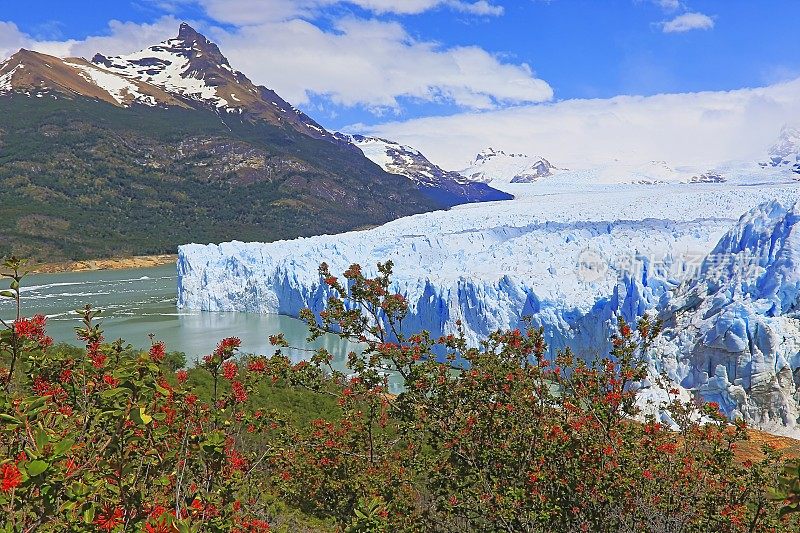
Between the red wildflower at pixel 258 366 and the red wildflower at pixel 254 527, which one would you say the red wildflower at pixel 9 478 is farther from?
the red wildflower at pixel 258 366

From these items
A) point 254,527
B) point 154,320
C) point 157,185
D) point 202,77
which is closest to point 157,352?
point 254,527

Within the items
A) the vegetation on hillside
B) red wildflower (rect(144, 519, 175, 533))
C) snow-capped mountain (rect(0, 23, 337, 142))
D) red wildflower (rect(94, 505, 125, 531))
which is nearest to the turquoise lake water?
red wildflower (rect(94, 505, 125, 531))

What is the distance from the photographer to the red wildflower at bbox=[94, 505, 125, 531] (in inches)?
87.3

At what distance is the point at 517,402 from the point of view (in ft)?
14.9

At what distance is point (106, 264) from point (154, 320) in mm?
36147

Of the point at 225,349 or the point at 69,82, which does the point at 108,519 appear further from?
the point at 69,82

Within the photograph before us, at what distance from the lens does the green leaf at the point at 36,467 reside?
1611 millimetres

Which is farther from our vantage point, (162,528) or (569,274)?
(569,274)

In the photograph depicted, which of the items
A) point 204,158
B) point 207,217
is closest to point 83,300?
point 207,217

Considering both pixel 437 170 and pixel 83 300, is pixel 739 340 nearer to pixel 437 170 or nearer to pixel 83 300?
pixel 83 300

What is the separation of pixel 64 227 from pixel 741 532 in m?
82.7

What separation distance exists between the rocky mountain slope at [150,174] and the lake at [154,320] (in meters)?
23.7

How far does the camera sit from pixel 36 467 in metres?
1.62

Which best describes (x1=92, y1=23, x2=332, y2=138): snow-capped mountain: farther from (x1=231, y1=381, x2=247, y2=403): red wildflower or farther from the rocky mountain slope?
(x1=231, y1=381, x2=247, y2=403): red wildflower
